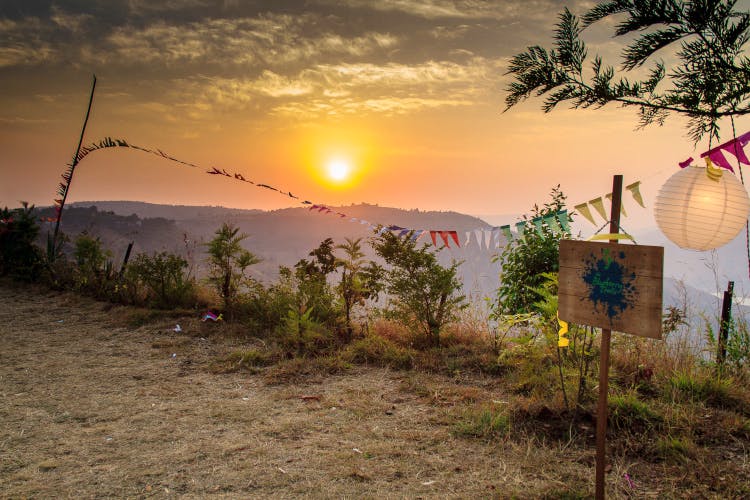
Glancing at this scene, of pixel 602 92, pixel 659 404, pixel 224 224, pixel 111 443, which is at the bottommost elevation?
pixel 111 443

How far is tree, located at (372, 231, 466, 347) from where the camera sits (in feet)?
19.3

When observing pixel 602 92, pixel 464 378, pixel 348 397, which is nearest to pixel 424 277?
pixel 464 378

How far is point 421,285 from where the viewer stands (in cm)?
589

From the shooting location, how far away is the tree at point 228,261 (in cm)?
709

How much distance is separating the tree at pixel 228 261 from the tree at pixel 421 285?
2222 mm

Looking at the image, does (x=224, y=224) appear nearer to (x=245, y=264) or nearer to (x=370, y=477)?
(x=245, y=264)

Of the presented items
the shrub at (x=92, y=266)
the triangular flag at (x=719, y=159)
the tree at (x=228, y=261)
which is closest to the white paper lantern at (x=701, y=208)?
the triangular flag at (x=719, y=159)

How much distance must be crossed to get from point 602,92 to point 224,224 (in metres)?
5.57

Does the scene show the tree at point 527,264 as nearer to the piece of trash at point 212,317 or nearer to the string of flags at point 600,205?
the string of flags at point 600,205

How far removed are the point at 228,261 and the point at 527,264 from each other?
4.33 m

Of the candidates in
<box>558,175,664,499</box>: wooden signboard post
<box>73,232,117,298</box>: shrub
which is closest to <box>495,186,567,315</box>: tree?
<box>558,175,664,499</box>: wooden signboard post

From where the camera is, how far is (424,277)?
5883 mm

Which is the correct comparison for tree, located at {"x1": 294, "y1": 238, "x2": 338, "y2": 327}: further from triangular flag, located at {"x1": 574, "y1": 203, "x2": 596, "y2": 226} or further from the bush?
triangular flag, located at {"x1": 574, "y1": 203, "x2": 596, "y2": 226}

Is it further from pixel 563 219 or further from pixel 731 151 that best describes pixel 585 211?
pixel 731 151
